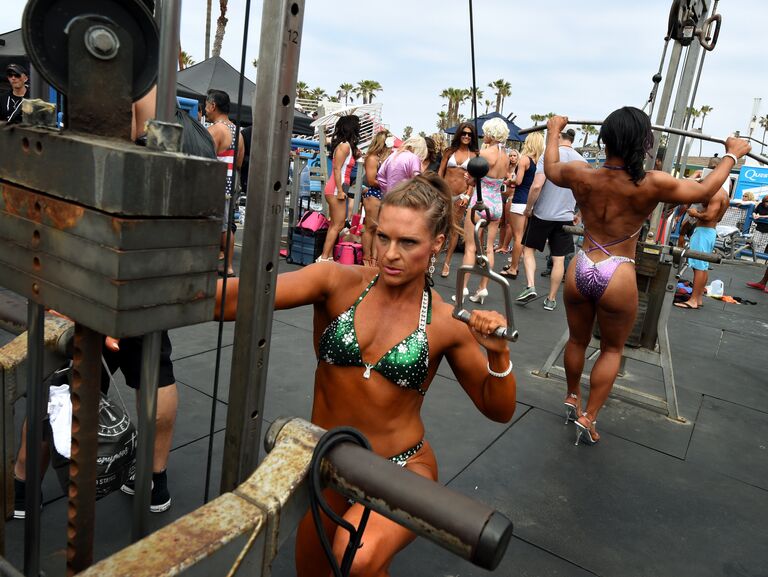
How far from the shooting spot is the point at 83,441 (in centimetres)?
96

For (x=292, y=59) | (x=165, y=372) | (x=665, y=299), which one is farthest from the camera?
(x=665, y=299)

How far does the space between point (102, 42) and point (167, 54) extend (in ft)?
0.31

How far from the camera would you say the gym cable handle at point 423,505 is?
80 centimetres

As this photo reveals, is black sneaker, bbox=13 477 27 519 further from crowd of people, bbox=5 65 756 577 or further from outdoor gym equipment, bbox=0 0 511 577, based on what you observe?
outdoor gym equipment, bbox=0 0 511 577

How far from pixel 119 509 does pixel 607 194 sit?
9.48 ft

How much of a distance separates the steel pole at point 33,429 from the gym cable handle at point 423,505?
1.79 ft

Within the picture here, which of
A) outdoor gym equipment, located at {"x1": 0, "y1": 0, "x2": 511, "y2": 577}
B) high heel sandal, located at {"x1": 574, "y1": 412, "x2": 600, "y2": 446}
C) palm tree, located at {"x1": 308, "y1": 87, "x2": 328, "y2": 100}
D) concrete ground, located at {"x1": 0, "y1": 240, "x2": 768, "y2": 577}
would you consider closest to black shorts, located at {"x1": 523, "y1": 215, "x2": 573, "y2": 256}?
concrete ground, located at {"x1": 0, "y1": 240, "x2": 768, "y2": 577}

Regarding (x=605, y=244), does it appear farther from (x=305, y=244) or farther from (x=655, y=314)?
(x=305, y=244)

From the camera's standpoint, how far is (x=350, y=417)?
1.87 meters

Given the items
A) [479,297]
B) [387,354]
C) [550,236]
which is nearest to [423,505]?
[387,354]

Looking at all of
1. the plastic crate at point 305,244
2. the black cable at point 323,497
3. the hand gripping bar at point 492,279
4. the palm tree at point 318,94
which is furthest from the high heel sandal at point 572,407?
the palm tree at point 318,94

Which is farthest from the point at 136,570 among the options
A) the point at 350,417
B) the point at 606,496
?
the point at 606,496

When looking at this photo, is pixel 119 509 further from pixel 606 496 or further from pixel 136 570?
pixel 606 496

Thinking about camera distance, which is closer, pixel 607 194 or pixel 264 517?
pixel 264 517
